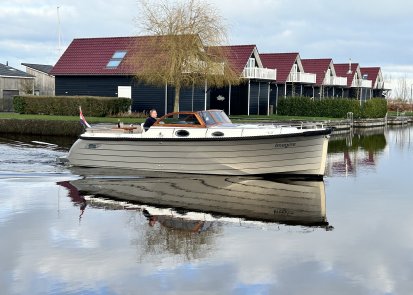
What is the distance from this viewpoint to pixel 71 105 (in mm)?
43875

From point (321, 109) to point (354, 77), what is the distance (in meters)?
25.7

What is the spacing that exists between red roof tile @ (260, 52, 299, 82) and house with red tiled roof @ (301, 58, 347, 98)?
7399 mm

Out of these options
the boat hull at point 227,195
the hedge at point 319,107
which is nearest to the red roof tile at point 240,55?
the hedge at point 319,107

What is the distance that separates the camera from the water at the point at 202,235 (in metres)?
8.60

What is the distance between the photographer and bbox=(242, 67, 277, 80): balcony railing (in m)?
51.2

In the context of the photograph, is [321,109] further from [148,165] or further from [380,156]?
[148,165]

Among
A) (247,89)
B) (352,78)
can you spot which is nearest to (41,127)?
(247,89)

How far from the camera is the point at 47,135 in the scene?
36562 millimetres

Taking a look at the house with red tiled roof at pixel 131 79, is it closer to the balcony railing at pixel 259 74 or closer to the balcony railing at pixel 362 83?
the balcony railing at pixel 259 74

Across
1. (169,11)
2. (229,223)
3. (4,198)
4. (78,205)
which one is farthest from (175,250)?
(169,11)

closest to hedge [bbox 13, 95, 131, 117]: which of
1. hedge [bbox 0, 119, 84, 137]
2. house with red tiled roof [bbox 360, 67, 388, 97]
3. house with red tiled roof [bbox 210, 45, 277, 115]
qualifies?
hedge [bbox 0, 119, 84, 137]

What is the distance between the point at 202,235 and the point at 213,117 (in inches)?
340

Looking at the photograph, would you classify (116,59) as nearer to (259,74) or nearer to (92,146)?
(259,74)

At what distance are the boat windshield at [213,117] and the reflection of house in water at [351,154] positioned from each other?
411 cm
